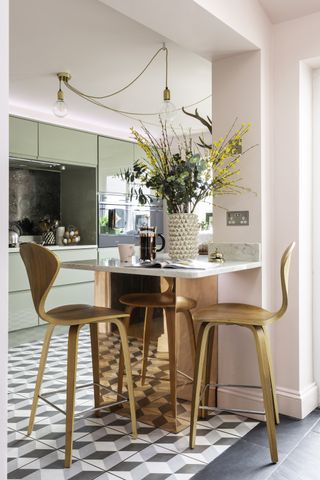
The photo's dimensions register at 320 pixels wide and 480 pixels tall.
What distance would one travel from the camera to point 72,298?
16.6ft

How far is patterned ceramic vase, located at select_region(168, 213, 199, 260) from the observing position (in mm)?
2514

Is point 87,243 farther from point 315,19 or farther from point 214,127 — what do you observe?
point 315,19

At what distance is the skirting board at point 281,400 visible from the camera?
8.48ft

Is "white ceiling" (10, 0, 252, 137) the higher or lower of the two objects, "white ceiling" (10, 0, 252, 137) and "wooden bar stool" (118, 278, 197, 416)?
the higher

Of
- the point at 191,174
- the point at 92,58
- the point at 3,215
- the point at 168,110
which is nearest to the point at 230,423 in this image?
the point at 191,174

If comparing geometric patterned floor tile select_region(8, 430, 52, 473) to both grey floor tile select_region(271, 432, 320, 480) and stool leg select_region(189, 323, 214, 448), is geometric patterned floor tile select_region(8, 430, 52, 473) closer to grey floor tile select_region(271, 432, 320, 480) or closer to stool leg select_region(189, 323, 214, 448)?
stool leg select_region(189, 323, 214, 448)

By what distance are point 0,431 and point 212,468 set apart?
1.11 m

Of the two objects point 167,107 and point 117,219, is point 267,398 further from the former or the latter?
point 117,219

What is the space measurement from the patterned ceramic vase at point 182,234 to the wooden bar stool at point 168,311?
0.81ft

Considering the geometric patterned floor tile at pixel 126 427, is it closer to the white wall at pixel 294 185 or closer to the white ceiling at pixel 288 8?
the white wall at pixel 294 185

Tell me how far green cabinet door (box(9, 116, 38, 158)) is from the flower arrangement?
2357 mm

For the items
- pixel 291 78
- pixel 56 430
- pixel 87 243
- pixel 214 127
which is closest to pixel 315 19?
pixel 291 78

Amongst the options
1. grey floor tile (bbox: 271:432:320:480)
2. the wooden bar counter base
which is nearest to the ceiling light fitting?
the wooden bar counter base

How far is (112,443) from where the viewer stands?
226 centimetres
